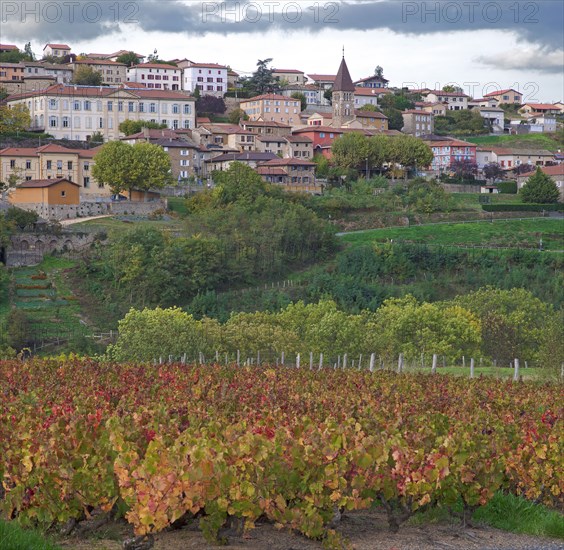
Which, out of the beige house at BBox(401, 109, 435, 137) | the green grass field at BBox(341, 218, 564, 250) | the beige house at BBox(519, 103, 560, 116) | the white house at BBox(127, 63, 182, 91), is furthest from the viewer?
the beige house at BBox(519, 103, 560, 116)

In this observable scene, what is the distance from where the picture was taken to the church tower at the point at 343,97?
367 ft

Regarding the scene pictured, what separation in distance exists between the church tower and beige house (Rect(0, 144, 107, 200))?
121 feet

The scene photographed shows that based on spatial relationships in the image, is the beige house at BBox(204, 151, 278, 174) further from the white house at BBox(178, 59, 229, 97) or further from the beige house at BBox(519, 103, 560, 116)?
the beige house at BBox(519, 103, 560, 116)

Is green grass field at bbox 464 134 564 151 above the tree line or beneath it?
above

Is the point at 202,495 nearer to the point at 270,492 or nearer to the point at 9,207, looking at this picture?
the point at 270,492

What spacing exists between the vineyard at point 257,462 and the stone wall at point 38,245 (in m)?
50.1

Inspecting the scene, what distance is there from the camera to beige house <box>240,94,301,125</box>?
110500 mm

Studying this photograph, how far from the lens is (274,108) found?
4380 inches

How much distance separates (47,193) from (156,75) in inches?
1889

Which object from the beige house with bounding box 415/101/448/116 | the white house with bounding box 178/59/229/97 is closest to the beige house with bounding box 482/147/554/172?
the beige house with bounding box 415/101/448/116

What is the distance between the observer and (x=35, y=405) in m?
13.5

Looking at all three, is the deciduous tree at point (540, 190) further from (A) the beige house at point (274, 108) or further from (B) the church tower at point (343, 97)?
(A) the beige house at point (274, 108)

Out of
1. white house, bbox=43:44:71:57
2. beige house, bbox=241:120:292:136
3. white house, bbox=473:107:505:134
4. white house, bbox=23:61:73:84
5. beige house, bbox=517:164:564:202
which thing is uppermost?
white house, bbox=43:44:71:57

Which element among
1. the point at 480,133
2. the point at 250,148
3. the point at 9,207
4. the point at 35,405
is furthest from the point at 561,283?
the point at 480,133
